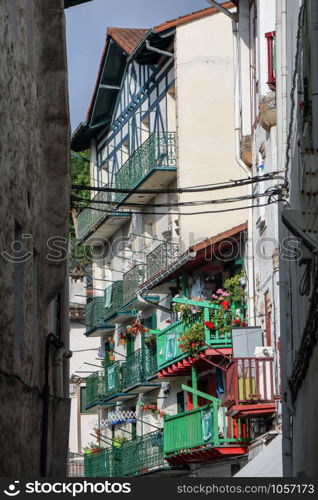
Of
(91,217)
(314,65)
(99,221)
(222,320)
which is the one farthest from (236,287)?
(314,65)

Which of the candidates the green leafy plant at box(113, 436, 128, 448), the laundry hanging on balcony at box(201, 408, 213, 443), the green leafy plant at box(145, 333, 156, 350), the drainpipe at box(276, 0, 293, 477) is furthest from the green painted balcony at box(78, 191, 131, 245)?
the drainpipe at box(276, 0, 293, 477)

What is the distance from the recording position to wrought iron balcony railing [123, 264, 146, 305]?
42969mm

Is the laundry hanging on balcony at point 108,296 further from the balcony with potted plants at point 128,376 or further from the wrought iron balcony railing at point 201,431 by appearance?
the wrought iron balcony railing at point 201,431

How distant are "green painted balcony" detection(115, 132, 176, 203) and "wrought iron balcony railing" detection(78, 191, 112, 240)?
4959 millimetres

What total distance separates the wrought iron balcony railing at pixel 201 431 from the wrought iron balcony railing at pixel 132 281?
7.36m

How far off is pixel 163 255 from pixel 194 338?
6918 millimetres

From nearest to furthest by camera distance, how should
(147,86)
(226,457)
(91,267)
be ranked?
1. (226,457)
2. (147,86)
3. (91,267)

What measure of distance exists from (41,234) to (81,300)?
53338mm

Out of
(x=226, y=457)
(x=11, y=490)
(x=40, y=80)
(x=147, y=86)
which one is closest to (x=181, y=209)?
(x=147, y=86)

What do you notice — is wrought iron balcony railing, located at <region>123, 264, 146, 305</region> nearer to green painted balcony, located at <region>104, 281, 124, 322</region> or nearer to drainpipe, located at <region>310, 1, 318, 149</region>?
green painted balcony, located at <region>104, 281, 124, 322</region>

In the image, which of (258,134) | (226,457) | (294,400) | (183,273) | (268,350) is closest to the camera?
(294,400)

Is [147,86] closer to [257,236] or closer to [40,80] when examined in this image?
[257,236]

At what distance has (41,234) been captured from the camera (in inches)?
629

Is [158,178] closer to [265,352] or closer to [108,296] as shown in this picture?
[108,296]
